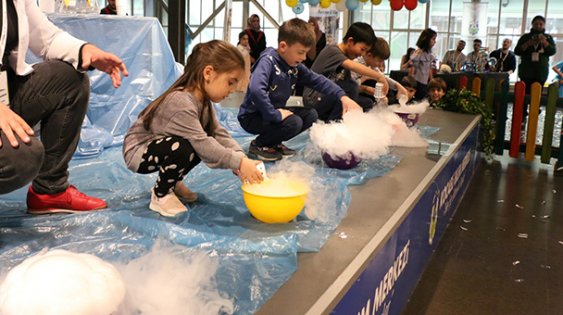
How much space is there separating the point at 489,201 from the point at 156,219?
241 cm

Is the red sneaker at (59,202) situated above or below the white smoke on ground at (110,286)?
below

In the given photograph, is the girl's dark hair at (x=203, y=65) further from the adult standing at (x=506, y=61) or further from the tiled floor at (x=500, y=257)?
the adult standing at (x=506, y=61)

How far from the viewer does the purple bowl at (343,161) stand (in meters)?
2.48

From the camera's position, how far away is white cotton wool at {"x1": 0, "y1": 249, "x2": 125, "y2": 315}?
87 centimetres

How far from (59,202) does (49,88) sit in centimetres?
35

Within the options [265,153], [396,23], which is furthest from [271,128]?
[396,23]

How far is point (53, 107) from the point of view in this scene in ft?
5.49

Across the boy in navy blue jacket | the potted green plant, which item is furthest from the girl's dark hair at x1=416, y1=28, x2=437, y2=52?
the boy in navy blue jacket

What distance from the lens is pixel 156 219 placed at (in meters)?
1.71

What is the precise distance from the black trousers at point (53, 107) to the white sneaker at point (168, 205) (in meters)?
0.27

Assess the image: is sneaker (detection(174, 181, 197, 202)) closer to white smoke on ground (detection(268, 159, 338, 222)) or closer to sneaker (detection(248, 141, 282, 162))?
white smoke on ground (detection(268, 159, 338, 222))

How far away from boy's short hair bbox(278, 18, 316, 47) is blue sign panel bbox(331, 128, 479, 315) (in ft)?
2.89

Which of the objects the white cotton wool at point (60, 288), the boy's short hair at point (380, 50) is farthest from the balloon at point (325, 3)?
the white cotton wool at point (60, 288)

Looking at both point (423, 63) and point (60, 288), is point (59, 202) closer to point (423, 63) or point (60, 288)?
point (60, 288)
